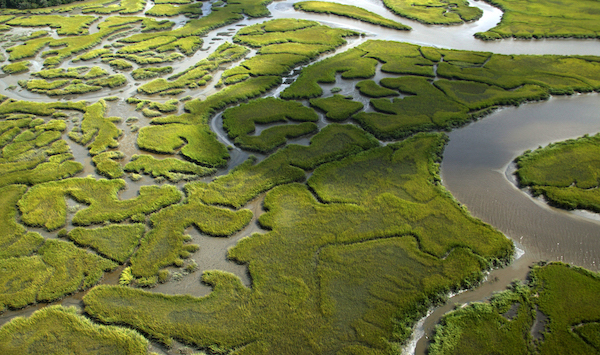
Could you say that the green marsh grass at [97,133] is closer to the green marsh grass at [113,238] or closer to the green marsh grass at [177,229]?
the green marsh grass at [113,238]

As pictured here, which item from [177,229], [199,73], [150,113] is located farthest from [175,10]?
[177,229]

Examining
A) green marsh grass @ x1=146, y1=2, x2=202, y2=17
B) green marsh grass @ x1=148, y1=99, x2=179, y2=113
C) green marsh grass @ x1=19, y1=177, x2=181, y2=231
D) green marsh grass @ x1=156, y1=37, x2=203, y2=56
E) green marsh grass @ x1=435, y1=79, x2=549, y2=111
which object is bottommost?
green marsh grass @ x1=19, y1=177, x2=181, y2=231

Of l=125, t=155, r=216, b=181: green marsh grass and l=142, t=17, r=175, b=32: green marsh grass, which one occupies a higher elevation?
l=142, t=17, r=175, b=32: green marsh grass

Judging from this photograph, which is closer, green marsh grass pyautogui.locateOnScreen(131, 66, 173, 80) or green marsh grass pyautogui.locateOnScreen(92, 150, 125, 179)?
green marsh grass pyautogui.locateOnScreen(92, 150, 125, 179)

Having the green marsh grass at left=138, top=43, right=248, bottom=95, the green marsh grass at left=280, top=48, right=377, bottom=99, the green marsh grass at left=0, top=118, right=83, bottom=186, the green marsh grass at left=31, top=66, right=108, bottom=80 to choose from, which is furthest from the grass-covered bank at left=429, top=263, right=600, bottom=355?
the green marsh grass at left=31, top=66, right=108, bottom=80

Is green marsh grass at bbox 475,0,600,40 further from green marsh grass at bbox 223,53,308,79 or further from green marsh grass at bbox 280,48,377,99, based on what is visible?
green marsh grass at bbox 223,53,308,79

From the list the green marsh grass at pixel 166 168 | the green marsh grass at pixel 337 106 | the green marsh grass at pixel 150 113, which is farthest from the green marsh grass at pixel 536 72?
the green marsh grass at pixel 150 113

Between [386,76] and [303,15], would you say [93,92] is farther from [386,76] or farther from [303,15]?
[303,15]
